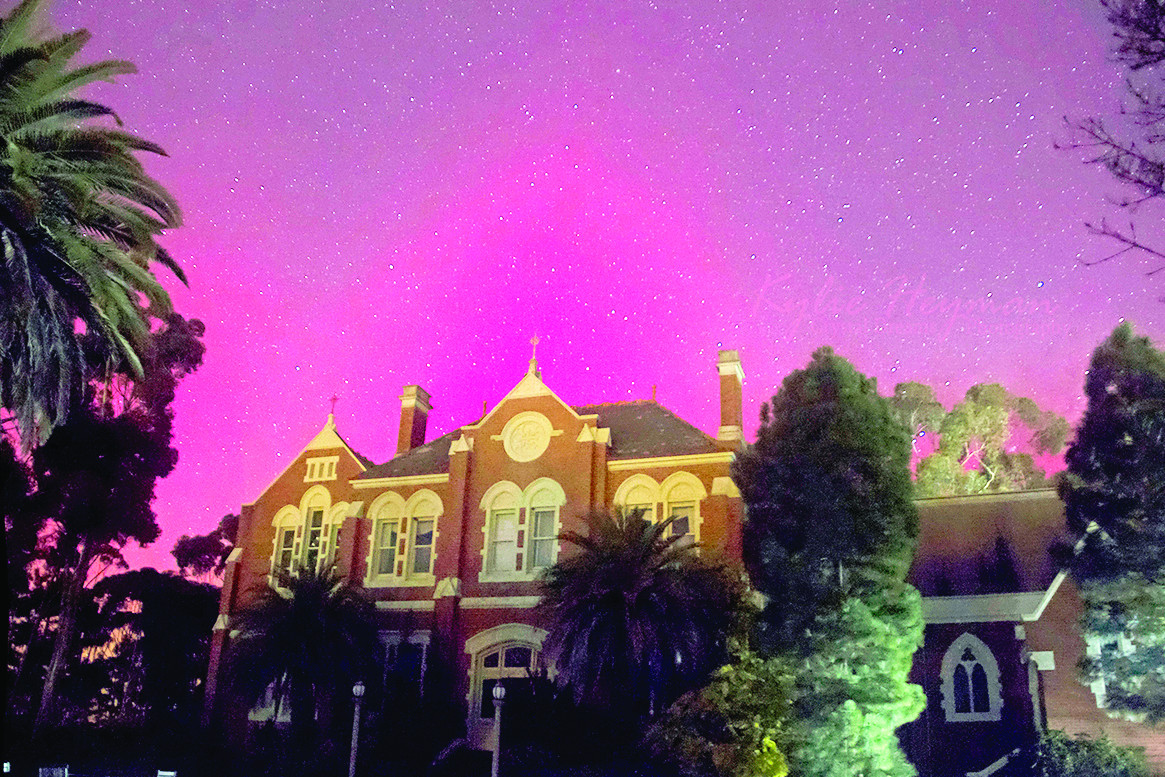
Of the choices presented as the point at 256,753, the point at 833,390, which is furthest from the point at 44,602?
the point at 833,390

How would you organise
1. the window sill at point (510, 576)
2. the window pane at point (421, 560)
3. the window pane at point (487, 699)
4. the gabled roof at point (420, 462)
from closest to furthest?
the window pane at point (487, 699) < the window sill at point (510, 576) < the window pane at point (421, 560) < the gabled roof at point (420, 462)

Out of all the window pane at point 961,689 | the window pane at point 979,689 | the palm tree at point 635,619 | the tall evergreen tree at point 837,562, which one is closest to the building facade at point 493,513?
the tall evergreen tree at point 837,562

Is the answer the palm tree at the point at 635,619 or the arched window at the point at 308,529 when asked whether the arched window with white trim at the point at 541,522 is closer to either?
the palm tree at the point at 635,619

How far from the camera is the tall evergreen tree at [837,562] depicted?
22656 millimetres

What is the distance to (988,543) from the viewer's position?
30.7 m

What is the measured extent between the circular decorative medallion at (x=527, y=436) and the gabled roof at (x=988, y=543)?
12.7 metres

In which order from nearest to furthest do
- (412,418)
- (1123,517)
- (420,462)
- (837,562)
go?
(837,562), (1123,517), (420,462), (412,418)

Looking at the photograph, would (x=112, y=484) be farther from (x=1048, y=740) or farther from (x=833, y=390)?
(x=1048, y=740)

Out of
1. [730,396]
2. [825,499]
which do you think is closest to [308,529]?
[730,396]

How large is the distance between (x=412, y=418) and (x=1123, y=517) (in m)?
25.4

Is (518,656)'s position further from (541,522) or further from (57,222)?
(57,222)

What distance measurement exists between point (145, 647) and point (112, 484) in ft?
25.9

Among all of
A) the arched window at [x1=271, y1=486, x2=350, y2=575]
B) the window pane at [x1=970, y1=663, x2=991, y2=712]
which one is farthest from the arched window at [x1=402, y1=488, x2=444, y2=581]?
the window pane at [x1=970, y1=663, x2=991, y2=712]

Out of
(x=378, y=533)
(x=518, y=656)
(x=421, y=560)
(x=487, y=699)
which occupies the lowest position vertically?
(x=487, y=699)
